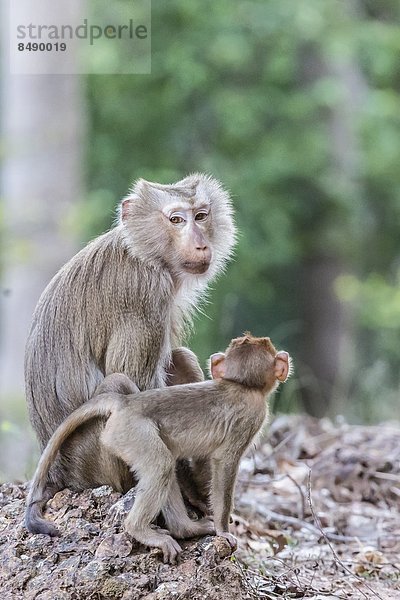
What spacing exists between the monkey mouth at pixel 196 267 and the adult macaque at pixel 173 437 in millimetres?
611

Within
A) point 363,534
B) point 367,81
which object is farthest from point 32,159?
point 363,534

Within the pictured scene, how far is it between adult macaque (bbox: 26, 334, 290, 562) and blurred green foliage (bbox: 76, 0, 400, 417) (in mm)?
11110

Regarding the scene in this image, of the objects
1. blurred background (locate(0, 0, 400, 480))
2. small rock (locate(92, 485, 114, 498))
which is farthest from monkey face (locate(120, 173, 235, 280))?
blurred background (locate(0, 0, 400, 480))

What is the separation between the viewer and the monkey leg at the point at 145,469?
181 inches

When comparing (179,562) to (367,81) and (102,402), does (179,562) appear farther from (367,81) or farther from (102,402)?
(367,81)

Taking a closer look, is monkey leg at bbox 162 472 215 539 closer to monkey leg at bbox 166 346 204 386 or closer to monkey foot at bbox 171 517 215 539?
monkey foot at bbox 171 517 215 539

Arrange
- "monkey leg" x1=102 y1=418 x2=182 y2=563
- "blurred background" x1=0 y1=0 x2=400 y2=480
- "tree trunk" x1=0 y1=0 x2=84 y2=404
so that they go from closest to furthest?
"monkey leg" x1=102 y1=418 x2=182 y2=563 < "tree trunk" x1=0 y1=0 x2=84 y2=404 < "blurred background" x1=0 y1=0 x2=400 y2=480

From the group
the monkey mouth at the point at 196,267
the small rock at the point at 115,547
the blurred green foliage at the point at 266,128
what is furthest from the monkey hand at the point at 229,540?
the blurred green foliage at the point at 266,128

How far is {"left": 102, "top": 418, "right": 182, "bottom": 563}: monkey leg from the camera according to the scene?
4.61 meters

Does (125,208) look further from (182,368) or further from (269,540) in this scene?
(269,540)

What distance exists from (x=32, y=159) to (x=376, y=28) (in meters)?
6.69

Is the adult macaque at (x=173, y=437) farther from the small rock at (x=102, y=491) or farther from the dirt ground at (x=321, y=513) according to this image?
the dirt ground at (x=321, y=513)

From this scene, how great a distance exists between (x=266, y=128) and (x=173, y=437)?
43.5ft

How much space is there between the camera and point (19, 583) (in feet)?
15.3
